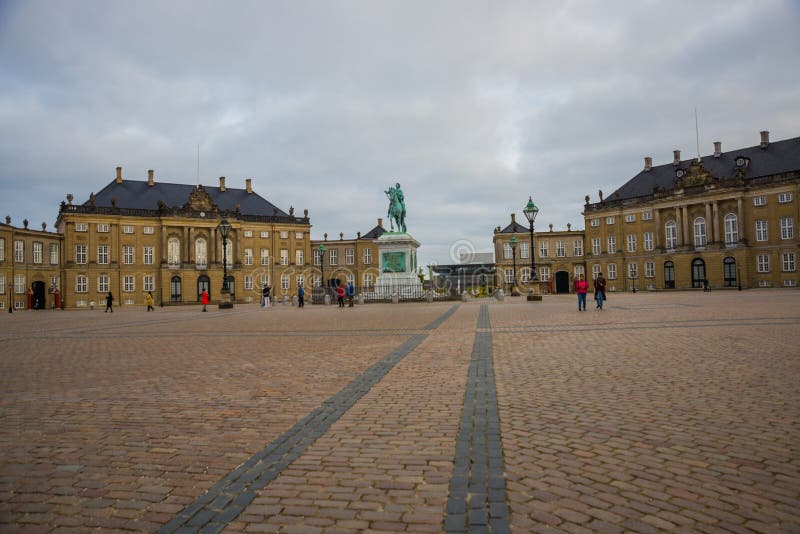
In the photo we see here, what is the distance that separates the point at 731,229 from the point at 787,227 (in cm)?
520

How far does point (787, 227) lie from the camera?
51.3 meters

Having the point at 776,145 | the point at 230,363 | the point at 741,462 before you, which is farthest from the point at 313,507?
the point at 776,145

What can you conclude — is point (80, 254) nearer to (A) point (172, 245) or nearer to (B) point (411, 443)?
(A) point (172, 245)

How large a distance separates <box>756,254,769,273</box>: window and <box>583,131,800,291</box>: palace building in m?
0.09

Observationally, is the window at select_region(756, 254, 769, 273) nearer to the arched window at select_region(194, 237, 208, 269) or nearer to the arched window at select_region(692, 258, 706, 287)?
the arched window at select_region(692, 258, 706, 287)

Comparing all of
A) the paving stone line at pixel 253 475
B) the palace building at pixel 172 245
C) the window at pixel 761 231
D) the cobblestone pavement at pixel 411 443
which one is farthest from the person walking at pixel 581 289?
the palace building at pixel 172 245

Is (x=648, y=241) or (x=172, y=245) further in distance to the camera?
(x=648, y=241)

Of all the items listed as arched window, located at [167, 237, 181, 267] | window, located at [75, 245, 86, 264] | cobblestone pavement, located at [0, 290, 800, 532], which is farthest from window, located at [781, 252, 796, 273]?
window, located at [75, 245, 86, 264]

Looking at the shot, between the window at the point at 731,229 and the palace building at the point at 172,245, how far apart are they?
171ft

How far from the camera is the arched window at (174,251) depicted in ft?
201

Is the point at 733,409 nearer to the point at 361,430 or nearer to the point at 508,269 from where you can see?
the point at 361,430

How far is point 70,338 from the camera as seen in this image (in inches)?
581

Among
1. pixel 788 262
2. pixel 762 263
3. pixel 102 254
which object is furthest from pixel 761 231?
pixel 102 254

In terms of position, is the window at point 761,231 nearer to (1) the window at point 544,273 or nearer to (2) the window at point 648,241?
(2) the window at point 648,241
